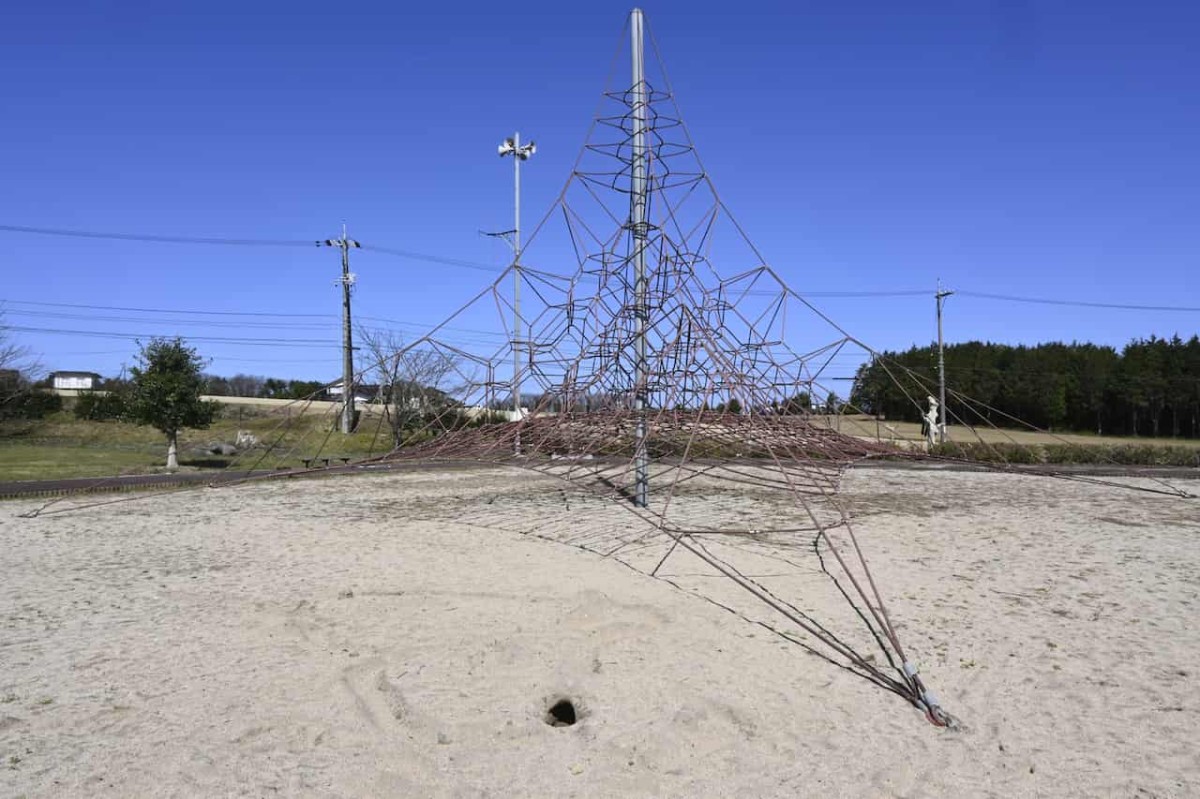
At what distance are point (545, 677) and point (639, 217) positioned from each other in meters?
6.47

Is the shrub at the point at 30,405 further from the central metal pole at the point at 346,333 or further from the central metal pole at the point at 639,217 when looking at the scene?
the central metal pole at the point at 639,217

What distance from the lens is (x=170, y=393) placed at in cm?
1678

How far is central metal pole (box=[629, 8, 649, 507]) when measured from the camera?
30.0ft

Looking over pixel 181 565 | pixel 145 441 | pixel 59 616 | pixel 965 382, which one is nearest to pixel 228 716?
A: pixel 59 616

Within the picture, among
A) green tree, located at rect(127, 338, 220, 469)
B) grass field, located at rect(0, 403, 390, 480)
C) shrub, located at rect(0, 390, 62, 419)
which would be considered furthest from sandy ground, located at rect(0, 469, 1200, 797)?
shrub, located at rect(0, 390, 62, 419)

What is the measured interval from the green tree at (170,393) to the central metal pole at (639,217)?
11.9 meters

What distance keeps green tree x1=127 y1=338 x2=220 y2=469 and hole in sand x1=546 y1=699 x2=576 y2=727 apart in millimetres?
15547

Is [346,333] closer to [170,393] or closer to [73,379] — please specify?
[170,393]

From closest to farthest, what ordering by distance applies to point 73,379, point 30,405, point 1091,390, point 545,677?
point 545,677 → point 30,405 → point 1091,390 → point 73,379

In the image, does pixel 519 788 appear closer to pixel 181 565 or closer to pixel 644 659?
pixel 644 659

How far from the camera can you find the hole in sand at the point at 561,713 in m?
3.99

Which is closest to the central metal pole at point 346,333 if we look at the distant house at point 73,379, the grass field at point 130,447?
the grass field at point 130,447

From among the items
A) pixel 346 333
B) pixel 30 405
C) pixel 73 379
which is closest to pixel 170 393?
pixel 346 333

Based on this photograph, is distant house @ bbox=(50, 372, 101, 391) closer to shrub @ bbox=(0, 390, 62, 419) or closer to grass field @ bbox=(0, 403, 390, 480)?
shrub @ bbox=(0, 390, 62, 419)
